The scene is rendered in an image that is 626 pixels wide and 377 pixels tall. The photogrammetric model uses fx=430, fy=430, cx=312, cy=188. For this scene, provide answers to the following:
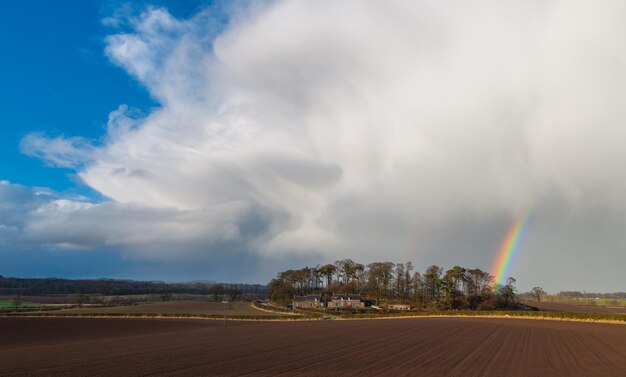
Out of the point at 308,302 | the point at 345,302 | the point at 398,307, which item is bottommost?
the point at 398,307

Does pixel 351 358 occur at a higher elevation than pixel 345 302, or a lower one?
lower

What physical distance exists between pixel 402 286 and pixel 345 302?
26.7 metres

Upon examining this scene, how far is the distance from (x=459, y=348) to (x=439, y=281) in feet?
324

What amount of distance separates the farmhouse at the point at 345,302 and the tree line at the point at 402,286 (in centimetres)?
863

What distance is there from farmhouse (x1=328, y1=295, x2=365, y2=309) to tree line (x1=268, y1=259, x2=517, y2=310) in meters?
8.63

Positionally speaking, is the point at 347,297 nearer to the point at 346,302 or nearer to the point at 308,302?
the point at 346,302

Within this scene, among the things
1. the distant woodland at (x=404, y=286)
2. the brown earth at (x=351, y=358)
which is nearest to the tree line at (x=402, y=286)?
the distant woodland at (x=404, y=286)

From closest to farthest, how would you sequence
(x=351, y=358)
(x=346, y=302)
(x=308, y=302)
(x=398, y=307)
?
(x=351, y=358), (x=398, y=307), (x=346, y=302), (x=308, y=302)

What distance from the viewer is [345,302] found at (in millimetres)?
146000

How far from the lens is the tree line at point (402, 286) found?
12600 cm

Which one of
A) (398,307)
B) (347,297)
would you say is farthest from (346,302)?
(398,307)

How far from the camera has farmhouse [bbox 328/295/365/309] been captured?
144 m

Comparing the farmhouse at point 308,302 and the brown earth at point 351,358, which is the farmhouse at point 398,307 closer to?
the farmhouse at point 308,302

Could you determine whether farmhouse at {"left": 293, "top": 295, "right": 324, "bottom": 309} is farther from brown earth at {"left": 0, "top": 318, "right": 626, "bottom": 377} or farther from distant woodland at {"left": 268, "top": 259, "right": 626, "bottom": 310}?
brown earth at {"left": 0, "top": 318, "right": 626, "bottom": 377}
